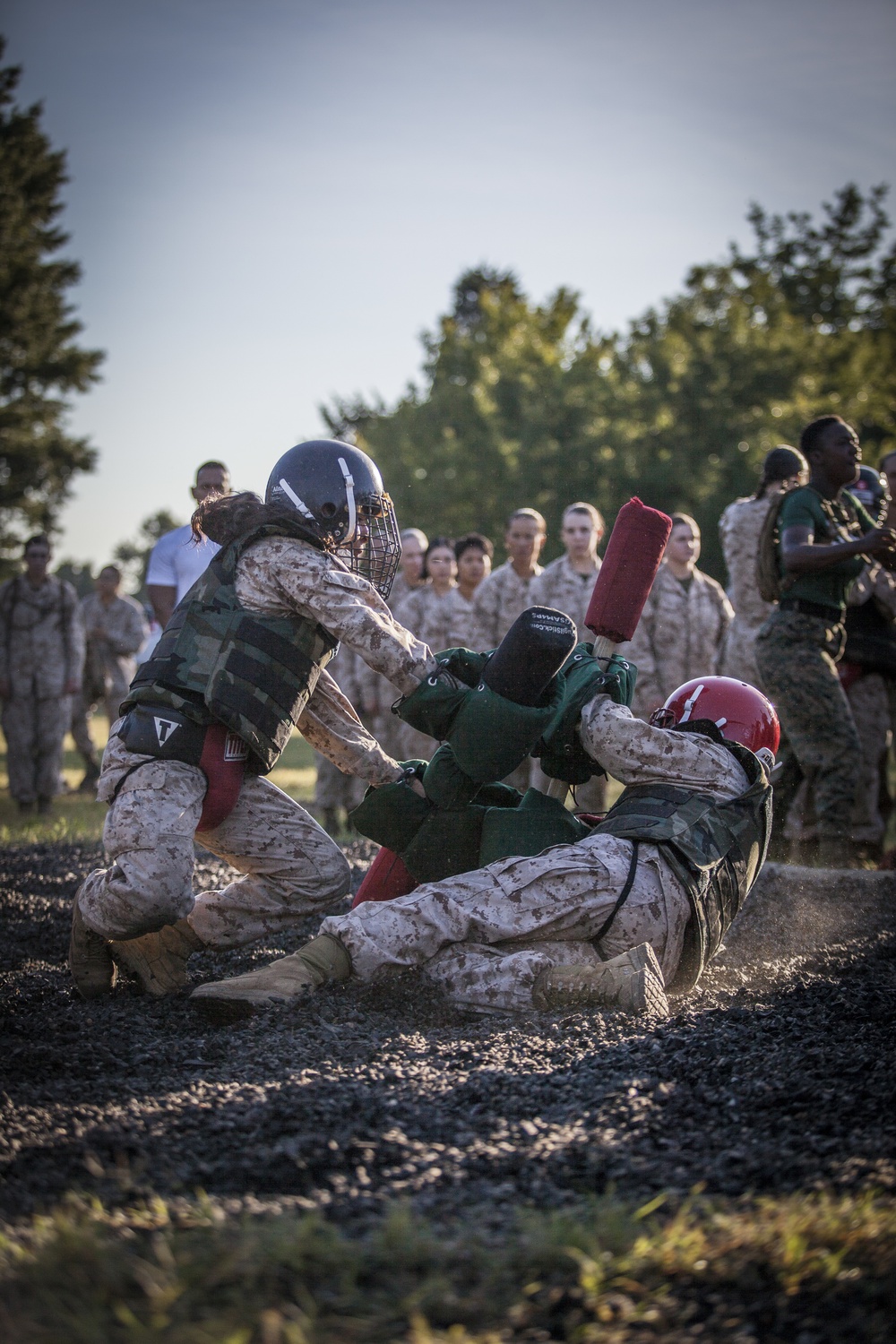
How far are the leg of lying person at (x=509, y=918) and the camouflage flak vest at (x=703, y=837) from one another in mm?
78

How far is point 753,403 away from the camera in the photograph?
25625 mm

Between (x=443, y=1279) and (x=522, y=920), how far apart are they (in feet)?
7.00

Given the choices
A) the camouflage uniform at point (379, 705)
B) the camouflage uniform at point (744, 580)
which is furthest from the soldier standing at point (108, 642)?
the camouflage uniform at point (744, 580)

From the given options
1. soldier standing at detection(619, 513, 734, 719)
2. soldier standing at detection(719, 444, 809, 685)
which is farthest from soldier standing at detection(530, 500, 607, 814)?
soldier standing at detection(719, 444, 809, 685)

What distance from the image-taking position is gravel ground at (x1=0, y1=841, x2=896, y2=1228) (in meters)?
2.51

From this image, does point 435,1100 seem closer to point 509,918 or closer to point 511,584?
point 509,918

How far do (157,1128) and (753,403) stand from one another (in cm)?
2504

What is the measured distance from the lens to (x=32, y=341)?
3450 centimetres

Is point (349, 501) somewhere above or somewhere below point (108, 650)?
above

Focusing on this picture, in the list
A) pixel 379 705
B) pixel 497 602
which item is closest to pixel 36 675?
pixel 379 705

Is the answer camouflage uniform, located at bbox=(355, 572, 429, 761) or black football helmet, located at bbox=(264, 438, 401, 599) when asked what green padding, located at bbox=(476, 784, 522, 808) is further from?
camouflage uniform, located at bbox=(355, 572, 429, 761)

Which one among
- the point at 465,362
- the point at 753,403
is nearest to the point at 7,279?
the point at 465,362

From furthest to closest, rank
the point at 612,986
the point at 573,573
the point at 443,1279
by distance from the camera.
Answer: the point at 573,573 < the point at 612,986 < the point at 443,1279

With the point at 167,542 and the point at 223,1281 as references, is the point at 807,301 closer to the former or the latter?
the point at 167,542
